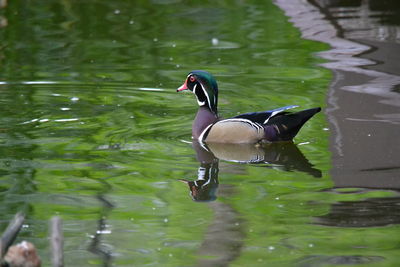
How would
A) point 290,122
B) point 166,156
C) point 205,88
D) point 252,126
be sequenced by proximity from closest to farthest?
point 166,156
point 290,122
point 252,126
point 205,88

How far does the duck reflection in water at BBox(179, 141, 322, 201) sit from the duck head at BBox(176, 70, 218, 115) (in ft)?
1.74

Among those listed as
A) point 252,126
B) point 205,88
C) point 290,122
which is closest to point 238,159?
point 252,126

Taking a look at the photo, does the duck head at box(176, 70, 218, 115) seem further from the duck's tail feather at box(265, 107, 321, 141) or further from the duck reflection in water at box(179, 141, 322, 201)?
the duck's tail feather at box(265, 107, 321, 141)

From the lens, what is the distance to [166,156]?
9680 millimetres

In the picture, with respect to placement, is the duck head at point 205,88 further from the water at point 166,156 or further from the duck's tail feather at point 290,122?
the duck's tail feather at point 290,122

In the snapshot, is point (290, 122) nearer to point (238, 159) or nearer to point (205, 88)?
point (238, 159)

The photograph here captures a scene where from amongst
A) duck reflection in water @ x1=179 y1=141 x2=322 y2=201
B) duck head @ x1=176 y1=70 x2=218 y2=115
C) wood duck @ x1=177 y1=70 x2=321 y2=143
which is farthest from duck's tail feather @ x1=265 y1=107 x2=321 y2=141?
duck head @ x1=176 y1=70 x2=218 y2=115

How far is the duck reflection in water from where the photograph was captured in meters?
8.79

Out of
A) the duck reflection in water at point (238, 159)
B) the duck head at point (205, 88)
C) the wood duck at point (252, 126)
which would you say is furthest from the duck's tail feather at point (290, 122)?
the duck head at point (205, 88)

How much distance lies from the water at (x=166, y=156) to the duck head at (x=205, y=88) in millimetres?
398

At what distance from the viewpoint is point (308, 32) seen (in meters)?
15.4

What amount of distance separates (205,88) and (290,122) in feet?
3.75

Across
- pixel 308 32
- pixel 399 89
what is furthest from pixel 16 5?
pixel 399 89

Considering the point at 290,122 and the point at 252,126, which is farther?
the point at 252,126
